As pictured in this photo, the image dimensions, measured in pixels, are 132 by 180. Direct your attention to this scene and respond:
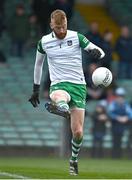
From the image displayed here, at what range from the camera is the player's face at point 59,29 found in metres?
17.2

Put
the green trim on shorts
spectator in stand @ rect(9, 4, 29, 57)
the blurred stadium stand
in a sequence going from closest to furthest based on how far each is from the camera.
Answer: the green trim on shorts < spectator in stand @ rect(9, 4, 29, 57) < the blurred stadium stand

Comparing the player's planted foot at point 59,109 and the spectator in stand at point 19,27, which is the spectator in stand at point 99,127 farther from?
the player's planted foot at point 59,109

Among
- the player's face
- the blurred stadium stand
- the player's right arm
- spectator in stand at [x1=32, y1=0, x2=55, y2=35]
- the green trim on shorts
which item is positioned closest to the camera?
the player's face

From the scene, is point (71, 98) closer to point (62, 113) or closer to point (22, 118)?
point (62, 113)

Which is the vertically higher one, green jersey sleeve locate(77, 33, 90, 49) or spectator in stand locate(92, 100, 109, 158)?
green jersey sleeve locate(77, 33, 90, 49)

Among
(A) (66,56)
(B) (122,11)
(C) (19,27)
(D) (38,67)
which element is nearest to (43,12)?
(C) (19,27)

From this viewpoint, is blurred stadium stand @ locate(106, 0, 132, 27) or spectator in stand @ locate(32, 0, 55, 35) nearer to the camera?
spectator in stand @ locate(32, 0, 55, 35)

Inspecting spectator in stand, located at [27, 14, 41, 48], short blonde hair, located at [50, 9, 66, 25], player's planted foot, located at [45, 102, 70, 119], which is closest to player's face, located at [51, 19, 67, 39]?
short blonde hair, located at [50, 9, 66, 25]

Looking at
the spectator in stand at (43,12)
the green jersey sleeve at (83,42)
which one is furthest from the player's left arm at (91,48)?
the spectator in stand at (43,12)

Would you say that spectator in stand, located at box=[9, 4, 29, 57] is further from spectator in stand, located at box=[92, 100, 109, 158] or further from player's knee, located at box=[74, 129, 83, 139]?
player's knee, located at box=[74, 129, 83, 139]

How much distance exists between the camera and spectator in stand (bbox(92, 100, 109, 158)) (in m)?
27.9

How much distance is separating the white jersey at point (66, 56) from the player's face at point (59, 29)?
4.3 inches

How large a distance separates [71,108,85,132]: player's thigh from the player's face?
1269 mm

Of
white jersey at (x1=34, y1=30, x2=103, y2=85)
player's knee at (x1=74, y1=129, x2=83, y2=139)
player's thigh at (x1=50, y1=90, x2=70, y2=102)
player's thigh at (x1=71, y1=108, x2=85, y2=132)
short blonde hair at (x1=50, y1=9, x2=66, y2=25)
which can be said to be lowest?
player's knee at (x1=74, y1=129, x2=83, y2=139)
